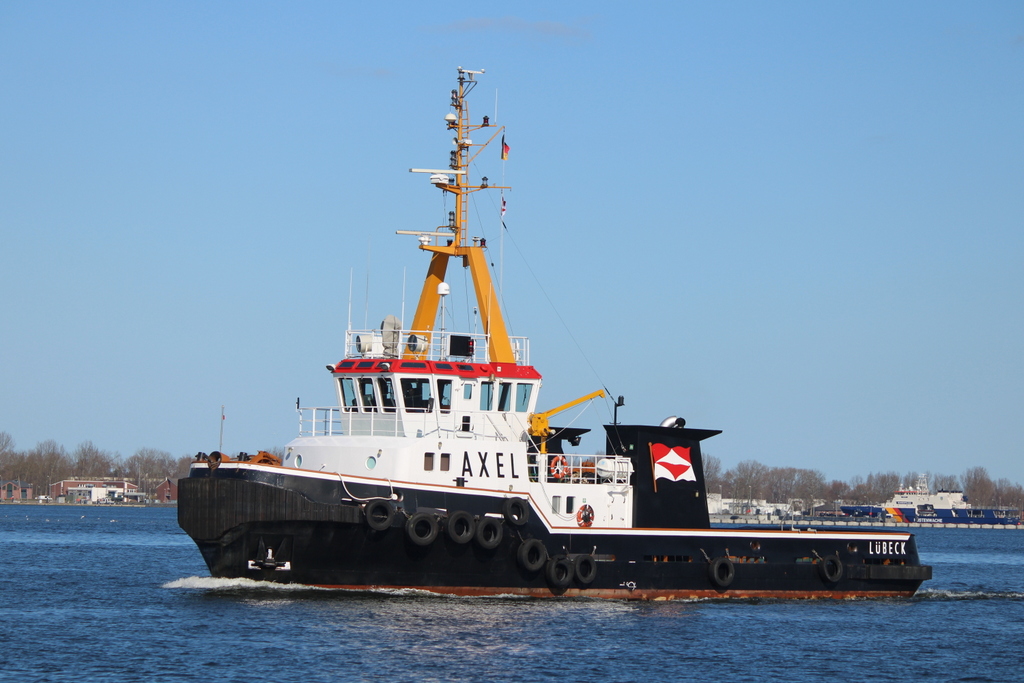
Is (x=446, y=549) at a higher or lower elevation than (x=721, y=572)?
higher

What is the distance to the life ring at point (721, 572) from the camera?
27.4m

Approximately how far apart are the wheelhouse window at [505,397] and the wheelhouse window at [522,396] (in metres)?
0.19

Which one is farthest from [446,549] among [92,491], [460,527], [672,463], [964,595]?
[92,491]

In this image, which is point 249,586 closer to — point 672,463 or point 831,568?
point 672,463

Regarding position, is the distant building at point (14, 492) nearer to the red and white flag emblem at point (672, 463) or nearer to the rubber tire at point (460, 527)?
the red and white flag emblem at point (672, 463)

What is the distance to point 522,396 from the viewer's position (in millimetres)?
27453

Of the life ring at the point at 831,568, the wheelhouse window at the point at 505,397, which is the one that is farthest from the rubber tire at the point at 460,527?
the life ring at the point at 831,568

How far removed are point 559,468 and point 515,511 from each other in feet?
8.38

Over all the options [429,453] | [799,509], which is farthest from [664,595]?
[799,509]

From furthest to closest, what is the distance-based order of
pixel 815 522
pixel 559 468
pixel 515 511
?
pixel 815 522 → pixel 559 468 → pixel 515 511

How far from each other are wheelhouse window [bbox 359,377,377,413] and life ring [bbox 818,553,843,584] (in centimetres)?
1143

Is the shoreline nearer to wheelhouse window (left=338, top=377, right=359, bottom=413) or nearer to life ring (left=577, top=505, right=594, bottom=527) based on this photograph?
life ring (left=577, top=505, right=594, bottom=527)

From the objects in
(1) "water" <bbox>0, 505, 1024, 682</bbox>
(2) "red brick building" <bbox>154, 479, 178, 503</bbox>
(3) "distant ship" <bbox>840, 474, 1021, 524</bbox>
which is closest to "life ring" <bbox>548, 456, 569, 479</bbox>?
(1) "water" <bbox>0, 505, 1024, 682</bbox>

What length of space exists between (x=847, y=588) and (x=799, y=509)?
12568 centimetres
